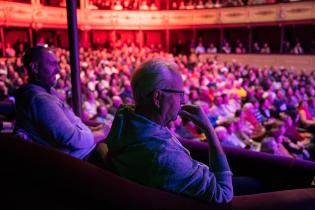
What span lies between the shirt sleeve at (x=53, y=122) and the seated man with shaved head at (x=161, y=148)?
1.83 ft

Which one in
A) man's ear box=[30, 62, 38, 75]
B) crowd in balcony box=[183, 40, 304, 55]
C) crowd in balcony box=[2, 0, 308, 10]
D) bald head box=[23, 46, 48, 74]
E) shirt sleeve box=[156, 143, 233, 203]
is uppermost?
crowd in balcony box=[2, 0, 308, 10]

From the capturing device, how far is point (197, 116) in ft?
5.02

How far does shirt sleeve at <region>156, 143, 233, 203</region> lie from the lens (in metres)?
1.33

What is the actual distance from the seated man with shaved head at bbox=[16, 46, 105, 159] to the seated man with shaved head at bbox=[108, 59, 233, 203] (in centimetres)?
57

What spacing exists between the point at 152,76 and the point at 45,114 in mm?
797

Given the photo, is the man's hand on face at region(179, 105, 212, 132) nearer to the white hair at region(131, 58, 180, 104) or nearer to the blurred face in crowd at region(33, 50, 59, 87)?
the white hair at region(131, 58, 180, 104)

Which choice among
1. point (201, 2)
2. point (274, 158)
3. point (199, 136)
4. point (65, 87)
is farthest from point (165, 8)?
point (274, 158)

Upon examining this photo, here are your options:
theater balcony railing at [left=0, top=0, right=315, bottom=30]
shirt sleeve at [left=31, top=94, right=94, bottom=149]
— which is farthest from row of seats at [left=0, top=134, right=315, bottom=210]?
theater balcony railing at [left=0, top=0, right=315, bottom=30]

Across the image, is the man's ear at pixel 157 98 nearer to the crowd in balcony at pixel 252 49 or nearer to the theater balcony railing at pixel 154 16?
the theater balcony railing at pixel 154 16

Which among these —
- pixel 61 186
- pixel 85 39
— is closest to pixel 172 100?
pixel 61 186

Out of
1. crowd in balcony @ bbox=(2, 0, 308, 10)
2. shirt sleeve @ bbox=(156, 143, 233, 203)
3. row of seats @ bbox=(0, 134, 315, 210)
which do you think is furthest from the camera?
crowd in balcony @ bbox=(2, 0, 308, 10)

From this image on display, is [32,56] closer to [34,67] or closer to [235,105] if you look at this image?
[34,67]

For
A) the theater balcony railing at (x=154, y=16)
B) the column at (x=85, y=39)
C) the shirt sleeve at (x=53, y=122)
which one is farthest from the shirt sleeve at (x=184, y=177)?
A: the column at (x=85, y=39)

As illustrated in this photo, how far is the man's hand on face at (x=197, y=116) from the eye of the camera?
59.7 inches
